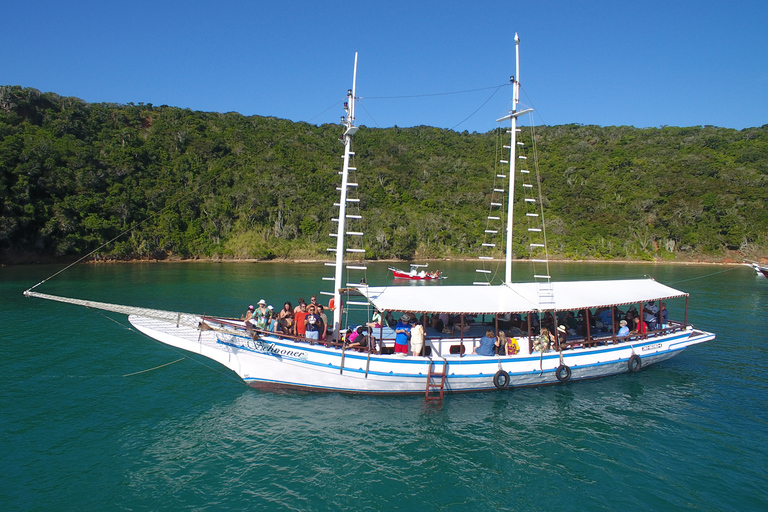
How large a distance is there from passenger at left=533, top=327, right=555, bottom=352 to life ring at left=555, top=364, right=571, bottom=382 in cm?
75

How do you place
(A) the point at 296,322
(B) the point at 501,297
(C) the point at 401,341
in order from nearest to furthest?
(C) the point at 401,341 → (A) the point at 296,322 → (B) the point at 501,297

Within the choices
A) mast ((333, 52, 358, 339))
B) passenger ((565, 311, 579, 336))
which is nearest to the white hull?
mast ((333, 52, 358, 339))

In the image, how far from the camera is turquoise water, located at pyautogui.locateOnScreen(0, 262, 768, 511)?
879cm

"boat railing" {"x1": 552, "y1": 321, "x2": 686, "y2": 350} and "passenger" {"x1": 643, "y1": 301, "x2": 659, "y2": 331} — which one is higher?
"passenger" {"x1": 643, "y1": 301, "x2": 659, "y2": 331}

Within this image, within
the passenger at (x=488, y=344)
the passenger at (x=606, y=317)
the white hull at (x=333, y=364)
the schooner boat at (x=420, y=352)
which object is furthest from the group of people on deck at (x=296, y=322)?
the passenger at (x=606, y=317)

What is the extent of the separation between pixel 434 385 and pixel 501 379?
7.32ft

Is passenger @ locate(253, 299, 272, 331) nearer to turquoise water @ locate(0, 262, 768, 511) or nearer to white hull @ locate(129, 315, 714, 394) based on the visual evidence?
white hull @ locate(129, 315, 714, 394)

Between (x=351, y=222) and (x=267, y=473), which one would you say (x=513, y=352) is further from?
(x=351, y=222)

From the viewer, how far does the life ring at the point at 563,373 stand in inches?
558

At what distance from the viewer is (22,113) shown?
232 feet

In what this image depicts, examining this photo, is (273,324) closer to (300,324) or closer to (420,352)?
(300,324)

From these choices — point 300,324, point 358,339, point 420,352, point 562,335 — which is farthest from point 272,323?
point 562,335

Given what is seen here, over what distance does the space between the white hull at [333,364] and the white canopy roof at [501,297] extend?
61.4 inches

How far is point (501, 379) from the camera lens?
13.6 m
